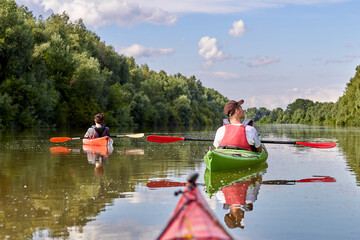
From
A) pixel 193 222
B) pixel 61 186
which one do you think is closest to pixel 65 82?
pixel 61 186

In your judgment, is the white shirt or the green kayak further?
the white shirt

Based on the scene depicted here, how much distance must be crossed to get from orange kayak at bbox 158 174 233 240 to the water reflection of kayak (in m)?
4.71

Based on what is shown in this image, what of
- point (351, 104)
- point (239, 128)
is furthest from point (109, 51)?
point (239, 128)

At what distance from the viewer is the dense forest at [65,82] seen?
3741 cm

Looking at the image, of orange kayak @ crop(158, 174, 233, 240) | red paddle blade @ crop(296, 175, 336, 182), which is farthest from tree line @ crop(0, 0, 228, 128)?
orange kayak @ crop(158, 174, 233, 240)

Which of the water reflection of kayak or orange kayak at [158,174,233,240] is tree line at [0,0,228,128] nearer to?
the water reflection of kayak

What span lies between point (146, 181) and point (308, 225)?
4.15 m

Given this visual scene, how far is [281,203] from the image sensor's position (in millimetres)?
7023

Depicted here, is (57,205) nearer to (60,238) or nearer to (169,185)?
(60,238)

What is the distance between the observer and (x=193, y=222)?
291 centimetres

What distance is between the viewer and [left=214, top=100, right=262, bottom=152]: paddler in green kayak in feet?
34.4

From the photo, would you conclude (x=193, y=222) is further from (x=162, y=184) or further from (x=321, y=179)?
(x=321, y=179)

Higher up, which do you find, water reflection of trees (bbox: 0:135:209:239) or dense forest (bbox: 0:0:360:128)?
dense forest (bbox: 0:0:360:128)

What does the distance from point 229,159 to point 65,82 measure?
41.0m
